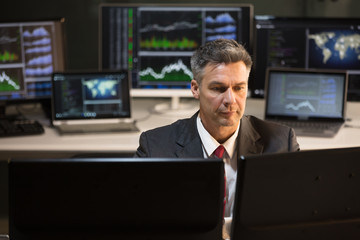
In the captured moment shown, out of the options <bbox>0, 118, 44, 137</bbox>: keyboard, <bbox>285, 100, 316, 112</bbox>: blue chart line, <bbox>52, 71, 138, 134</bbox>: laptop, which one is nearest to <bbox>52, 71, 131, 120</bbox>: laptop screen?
<bbox>52, 71, 138, 134</bbox>: laptop

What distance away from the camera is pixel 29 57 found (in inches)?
113

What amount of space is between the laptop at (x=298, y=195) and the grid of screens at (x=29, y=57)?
197cm

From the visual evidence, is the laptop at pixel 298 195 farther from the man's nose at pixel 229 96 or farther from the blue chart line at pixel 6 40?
the blue chart line at pixel 6 40

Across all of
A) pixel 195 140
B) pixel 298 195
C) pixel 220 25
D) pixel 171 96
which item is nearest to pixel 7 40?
pixel 171 96

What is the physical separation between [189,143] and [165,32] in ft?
4.02

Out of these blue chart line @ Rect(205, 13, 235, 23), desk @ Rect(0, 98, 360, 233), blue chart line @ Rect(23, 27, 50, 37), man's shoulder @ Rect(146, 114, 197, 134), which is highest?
blue chart line @ Rect(205, 13, 235, 23)

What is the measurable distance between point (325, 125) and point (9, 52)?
5.13ft

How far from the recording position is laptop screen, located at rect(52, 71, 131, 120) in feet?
8.95

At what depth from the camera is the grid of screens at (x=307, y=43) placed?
2.84 meters

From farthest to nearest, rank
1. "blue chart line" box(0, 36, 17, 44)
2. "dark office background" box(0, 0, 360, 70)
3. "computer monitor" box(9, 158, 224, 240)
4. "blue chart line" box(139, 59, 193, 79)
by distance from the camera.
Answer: "dark office background" box(0, 0, 360, 70), "blue chart line" box(139, 59, 193, 79), "blue chart line" box(0, 36, 17, 44), "computer monitor" box(9, 158, 224, 240)

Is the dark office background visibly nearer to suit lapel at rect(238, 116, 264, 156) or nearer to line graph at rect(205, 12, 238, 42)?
line graph at rect(205, 12, 238, 42)

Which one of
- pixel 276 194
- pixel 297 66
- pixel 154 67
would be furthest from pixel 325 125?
pixel 276 194

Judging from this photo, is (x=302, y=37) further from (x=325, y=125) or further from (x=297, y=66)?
(x=325, y=125)

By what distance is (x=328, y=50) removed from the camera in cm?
286
